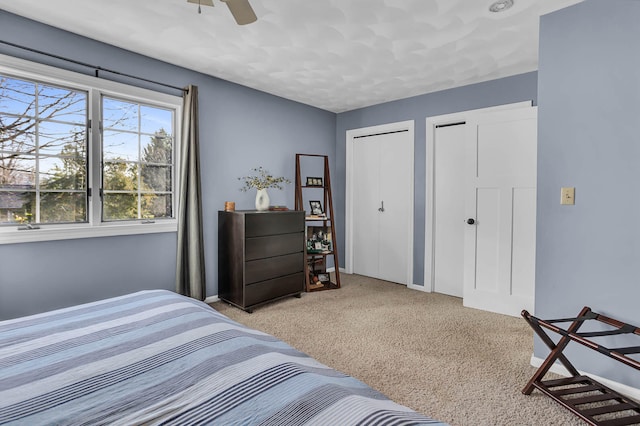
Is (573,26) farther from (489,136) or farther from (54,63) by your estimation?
(54,63)

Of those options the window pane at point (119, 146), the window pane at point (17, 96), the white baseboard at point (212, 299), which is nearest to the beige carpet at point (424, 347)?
the white baseboard at point (212, 299)

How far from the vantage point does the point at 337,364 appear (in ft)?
7.48

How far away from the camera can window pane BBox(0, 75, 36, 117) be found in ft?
7.79

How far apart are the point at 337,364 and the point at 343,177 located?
310cm

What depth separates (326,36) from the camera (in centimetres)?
263

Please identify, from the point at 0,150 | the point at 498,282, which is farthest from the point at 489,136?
the point at 0,150

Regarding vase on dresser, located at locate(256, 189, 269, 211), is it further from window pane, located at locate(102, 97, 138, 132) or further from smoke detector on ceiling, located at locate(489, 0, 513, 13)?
smoke detector on ceiling, located at locate(489, 0, 513, 13)

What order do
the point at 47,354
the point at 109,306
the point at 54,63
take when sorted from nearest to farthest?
the point at 47,354 < the point at 109,306 < the point at 54,63

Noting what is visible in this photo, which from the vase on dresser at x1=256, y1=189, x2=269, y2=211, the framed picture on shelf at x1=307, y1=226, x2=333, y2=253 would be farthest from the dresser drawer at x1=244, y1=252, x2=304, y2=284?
the vase on dresser at x1=256, y1=189, x2=269, y2=211

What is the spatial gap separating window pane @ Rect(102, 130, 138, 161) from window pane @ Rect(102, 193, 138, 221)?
0.34 meters

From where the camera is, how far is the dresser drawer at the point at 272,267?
3.28 metres

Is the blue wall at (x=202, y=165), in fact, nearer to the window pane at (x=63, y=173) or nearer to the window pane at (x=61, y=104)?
the window pane at (x=61, y=104)

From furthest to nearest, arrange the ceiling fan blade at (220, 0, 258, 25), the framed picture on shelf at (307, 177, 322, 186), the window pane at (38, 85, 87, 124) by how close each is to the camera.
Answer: the framed picture on shelf at (307, 177, 322, 186) < the window pane at (38, 85, 87, 124) < the ceiling fan blade at (220, 0, 258, 25)

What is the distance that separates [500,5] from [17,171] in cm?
357
